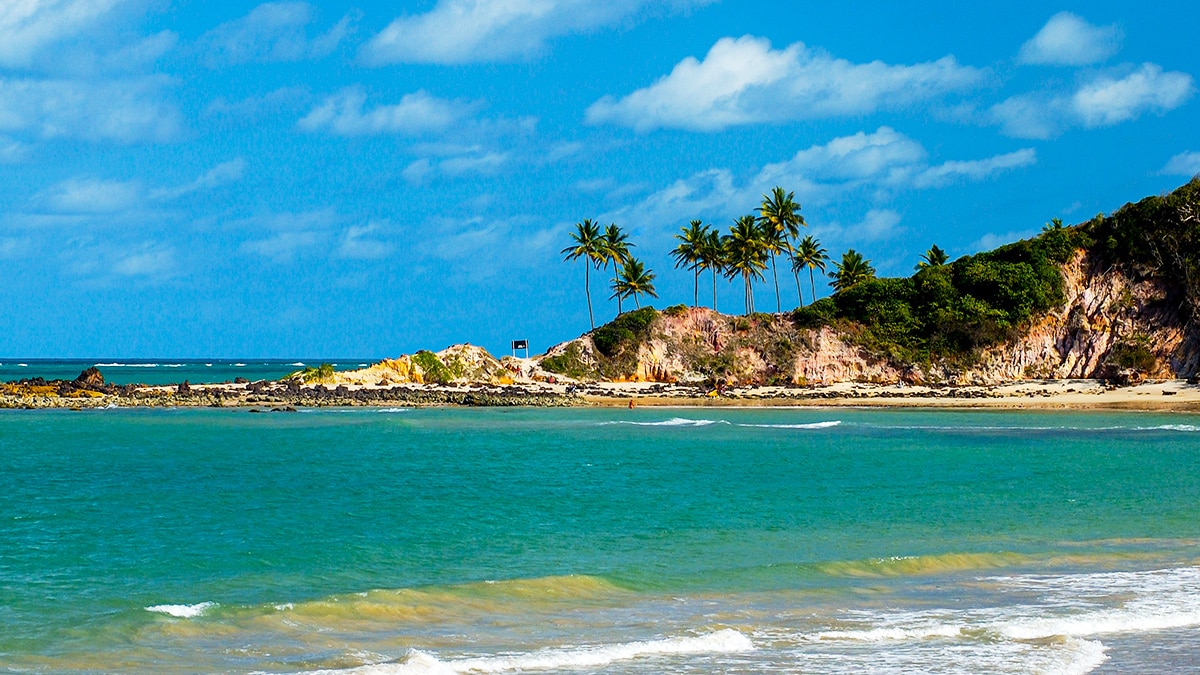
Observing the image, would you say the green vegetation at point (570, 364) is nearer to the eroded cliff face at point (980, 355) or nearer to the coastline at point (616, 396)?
the eroded cliff face at point (980, 355)

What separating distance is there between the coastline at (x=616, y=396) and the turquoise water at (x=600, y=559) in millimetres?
22030

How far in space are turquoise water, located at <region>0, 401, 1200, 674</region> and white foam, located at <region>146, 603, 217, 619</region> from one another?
0.19 ft

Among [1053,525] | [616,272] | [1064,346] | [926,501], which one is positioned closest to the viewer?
[1053,525]

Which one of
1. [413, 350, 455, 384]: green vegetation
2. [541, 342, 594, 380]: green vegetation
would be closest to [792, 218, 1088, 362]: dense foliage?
[541, 342, 594, 380]: green vegetation

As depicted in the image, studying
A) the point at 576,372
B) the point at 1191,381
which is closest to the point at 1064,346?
the point at 1191,381

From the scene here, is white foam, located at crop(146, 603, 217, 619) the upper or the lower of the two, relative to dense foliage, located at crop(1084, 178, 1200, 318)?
lower

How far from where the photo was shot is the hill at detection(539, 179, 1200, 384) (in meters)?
64.3

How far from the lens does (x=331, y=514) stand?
69.1 feet

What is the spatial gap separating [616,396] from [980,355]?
946 inches

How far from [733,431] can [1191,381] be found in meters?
32.8

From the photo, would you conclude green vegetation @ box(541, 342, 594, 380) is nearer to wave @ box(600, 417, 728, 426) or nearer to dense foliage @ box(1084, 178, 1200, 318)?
wave @ box(600, 417, 728, 426)

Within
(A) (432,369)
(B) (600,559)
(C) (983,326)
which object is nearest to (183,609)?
(B) (600,559)

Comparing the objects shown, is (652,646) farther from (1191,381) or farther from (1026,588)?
(1191,381)

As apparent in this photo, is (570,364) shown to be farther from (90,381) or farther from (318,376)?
(90,381)
